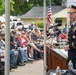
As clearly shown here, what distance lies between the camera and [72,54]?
223 inches

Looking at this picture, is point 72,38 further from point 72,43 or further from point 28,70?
point 28,70

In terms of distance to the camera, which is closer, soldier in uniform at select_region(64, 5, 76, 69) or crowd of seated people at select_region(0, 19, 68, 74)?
soldier in uniform at select_region(64, 5, 76, 69)

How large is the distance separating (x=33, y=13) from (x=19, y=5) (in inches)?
105

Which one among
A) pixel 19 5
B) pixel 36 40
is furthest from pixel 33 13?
pixel 36 40

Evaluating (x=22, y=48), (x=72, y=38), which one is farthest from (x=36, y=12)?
(x=72, y=38)

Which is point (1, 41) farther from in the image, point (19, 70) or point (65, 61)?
point (65, 61)

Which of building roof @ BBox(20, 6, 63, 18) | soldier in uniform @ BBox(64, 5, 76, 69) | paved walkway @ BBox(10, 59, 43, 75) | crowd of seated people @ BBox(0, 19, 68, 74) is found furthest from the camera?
building roof @ BBox(20, 6, 63, 18)

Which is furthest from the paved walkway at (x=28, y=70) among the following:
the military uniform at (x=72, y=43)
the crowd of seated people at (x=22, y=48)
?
the military uniform at (x=72, y=43)

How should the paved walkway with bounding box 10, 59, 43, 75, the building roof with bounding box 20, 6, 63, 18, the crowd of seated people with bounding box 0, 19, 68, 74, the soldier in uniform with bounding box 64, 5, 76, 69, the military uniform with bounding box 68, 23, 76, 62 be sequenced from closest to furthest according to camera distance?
the soldier in uniform with bounding box 64, 5, 76, 69 → the military uniform with bounding box 68, 23, 76, 62 → the paved walkway with bounding box 10, 59, 43, 75 → the crowd of seated people with bounding box 0, 19, 68, 74 → the building roof with bounding box 20, 6, 63, 18

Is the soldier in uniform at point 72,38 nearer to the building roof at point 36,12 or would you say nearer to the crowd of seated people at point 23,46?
the crowd of seated people at point 23,46

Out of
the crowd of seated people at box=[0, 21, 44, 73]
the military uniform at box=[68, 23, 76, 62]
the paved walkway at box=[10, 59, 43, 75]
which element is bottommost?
the paved walkway at box=[10, 59, 43, 75]

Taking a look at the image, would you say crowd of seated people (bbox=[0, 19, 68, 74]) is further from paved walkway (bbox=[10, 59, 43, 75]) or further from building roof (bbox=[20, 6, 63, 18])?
building roof (bbox=[20, 6, 63, 18])

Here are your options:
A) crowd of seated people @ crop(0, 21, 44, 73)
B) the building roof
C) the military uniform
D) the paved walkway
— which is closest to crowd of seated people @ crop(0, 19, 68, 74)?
crowd of seated people @ crop(0, 21, 44, 73)

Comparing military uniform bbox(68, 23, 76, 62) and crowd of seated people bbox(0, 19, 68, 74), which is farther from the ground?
military uniform bbox(68, 23, 76, 62)
